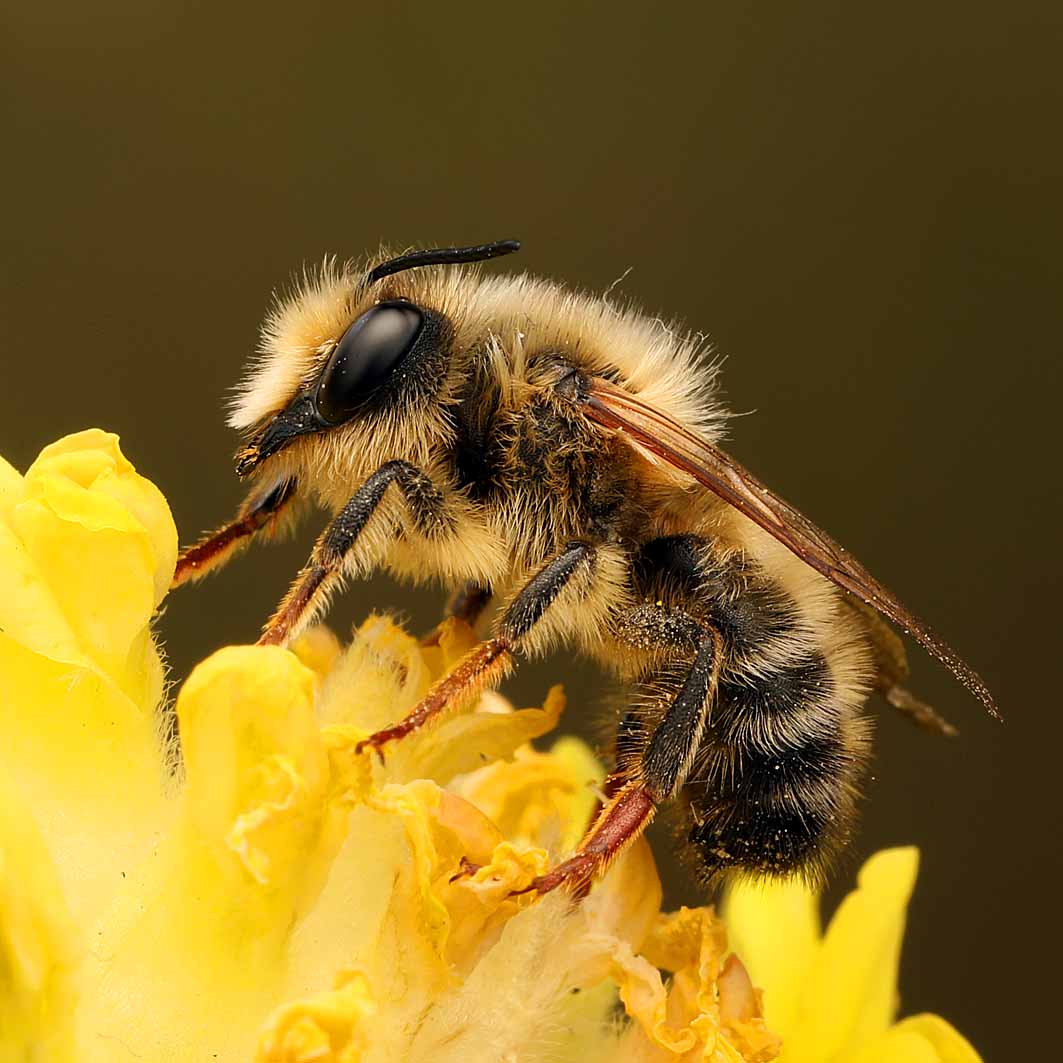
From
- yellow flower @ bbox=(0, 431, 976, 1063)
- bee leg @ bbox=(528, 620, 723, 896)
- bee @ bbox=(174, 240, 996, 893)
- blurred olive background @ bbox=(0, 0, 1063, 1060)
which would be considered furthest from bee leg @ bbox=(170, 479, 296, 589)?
blurred olive background @ bbox=(0, 0, 1063, 1060)

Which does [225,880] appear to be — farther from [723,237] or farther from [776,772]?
[723,237]

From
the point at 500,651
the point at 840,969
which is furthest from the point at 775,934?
the point at 500,651

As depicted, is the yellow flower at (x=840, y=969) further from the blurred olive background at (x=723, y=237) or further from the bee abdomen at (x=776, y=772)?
the blurred olive background at (x=723, y=237)

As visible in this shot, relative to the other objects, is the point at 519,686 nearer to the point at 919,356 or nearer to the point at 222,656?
the point at 919,356

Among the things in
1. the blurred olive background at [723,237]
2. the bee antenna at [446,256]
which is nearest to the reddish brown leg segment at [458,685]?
the bee antenna at [446,256]

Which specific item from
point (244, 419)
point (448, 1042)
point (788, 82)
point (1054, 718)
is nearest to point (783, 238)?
point (788, 82)

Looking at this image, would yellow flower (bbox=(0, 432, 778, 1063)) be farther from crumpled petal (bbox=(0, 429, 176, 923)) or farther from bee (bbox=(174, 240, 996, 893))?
bee (bbox=(174, 240, 996, 893))
